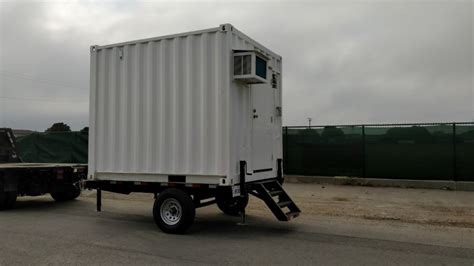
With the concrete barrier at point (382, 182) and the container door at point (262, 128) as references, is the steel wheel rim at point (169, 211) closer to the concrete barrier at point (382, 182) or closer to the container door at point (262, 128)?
the container door at point (262, 128)

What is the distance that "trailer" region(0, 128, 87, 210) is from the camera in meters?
11.2

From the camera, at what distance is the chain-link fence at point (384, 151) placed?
571 inches

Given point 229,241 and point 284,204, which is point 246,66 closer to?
point 284,204

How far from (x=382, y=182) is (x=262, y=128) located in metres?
7.59

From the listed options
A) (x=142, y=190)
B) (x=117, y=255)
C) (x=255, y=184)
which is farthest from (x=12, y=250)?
(x=255, y=184)

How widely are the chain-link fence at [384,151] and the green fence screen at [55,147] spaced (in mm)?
9920

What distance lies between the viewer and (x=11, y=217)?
10.3 meters

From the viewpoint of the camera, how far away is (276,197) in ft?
31.5

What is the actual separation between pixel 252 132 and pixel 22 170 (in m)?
6.25

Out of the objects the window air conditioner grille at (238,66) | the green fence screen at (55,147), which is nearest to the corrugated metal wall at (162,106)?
the window air conditioner grille at (238,66)

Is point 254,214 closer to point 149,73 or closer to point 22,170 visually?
point 149,73

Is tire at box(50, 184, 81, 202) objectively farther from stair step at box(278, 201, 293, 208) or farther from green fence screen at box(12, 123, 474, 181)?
green fence screen at box(12, 123, 474, 181)

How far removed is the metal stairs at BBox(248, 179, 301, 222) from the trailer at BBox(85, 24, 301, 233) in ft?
0.06

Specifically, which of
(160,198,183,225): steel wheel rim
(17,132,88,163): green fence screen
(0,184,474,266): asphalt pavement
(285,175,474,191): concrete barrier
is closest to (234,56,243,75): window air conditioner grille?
(160,198,183,225): steel wheel rim
